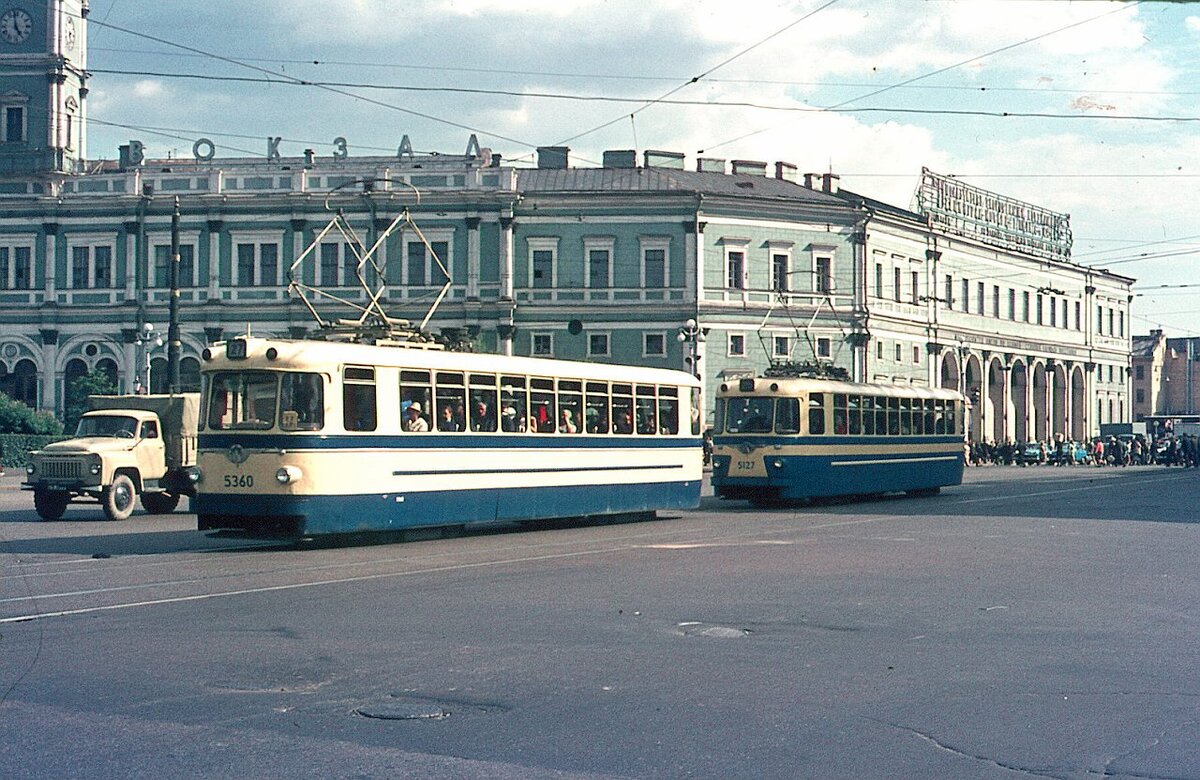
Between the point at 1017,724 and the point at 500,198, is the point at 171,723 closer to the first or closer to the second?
the point at 1017,724

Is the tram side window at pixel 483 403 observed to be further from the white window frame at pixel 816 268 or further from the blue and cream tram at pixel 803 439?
the white window frame at pixel 816 268

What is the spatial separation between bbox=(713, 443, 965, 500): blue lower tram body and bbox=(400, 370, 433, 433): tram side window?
1124 centimetres

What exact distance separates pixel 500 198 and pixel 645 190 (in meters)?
6.08

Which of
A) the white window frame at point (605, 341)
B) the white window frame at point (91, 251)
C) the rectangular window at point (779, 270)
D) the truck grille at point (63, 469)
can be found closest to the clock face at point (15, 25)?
the white window frame at point (91, 251)

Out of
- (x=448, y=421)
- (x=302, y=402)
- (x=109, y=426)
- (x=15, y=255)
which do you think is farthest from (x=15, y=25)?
(x=302, y=402)

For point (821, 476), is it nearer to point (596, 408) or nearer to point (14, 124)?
point (596, 408)

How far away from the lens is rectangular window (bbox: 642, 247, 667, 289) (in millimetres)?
61094

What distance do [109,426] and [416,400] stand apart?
8472mm

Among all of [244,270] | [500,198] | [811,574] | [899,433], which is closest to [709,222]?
[500,198]

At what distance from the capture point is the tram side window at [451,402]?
19734mm

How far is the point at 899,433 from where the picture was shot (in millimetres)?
34188

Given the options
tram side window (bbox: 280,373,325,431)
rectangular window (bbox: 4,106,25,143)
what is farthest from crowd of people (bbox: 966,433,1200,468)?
tram side window (bbox: 280,373,325,431)

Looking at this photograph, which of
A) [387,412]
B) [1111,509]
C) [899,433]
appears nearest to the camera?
[387,412]

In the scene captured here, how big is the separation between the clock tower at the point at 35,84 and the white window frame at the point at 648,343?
26233mm
